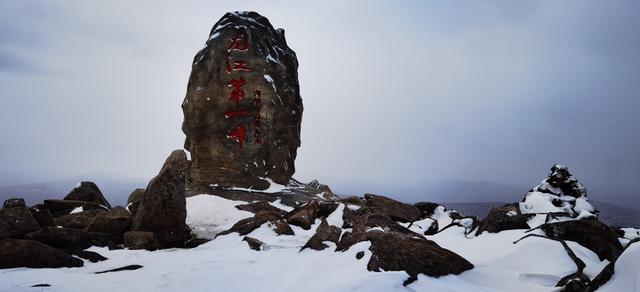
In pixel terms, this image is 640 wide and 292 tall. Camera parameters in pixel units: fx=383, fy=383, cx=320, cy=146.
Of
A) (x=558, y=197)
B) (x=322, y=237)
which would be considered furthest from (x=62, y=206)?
(x=558, y=197)

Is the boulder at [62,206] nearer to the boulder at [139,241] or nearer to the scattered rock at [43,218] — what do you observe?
→ the scattered rock at [43,218]

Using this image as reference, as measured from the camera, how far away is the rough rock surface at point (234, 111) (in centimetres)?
1902

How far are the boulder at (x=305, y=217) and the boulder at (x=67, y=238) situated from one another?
14.7 feet

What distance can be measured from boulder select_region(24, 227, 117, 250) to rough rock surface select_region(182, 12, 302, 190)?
1077cm

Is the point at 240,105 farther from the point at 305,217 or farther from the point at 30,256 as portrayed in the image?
the point at 30,256

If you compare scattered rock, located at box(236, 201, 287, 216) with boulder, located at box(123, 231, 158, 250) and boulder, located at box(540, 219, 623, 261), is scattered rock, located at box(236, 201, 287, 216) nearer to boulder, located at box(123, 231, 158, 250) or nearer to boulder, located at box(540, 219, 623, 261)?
boulder, located at box(123, 231, 158, 250)

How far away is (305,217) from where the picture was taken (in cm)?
1051

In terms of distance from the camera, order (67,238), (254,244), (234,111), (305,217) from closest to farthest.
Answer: (67,238), (254,244), (305,217), (234,111)

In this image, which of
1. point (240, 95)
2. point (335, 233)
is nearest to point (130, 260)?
point (335, 233)

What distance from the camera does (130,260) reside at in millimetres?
6566

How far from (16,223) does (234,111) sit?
12.6 metres

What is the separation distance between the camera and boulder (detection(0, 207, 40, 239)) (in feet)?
22.5

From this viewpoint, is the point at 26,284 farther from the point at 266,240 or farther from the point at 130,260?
the point at 266,240

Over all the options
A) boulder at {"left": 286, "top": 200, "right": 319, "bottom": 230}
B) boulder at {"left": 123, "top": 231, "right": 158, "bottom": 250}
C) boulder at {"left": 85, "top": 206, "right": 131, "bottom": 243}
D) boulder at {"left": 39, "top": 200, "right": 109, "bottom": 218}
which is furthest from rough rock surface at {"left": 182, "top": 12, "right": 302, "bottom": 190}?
boulder at {"left": 123, "top": 231, "right": 158, "bottom": 250}
